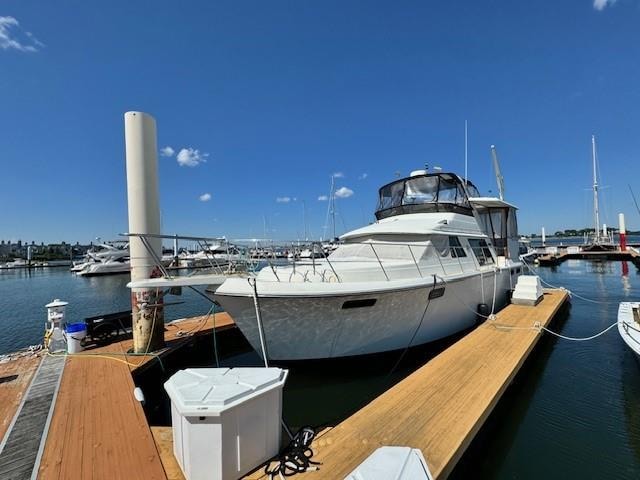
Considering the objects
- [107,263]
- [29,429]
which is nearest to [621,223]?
[29,429]

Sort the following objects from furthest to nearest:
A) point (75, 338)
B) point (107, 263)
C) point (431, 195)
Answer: point (107, 263)
point (431, 195)
point (75, 338)

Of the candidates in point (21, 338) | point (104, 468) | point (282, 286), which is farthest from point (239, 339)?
point (21, 338)

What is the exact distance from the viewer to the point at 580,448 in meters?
4.62

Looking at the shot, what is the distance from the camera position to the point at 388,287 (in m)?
6.51

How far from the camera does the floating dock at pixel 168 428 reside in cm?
342

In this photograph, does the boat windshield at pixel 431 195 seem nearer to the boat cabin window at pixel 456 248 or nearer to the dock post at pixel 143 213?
the boat cabin window at pixel 456 248

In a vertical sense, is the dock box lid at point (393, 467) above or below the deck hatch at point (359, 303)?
below

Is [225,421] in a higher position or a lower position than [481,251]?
lower

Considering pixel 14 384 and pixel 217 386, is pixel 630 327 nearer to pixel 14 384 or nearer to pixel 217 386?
pixel 217 386

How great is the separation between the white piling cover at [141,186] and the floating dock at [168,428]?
2.06 m

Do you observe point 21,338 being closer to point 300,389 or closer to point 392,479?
point 300,389

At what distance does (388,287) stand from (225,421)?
4.26 m

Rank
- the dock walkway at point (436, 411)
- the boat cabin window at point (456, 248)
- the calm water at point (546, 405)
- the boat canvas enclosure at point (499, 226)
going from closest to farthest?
the dock walkway at point (436, 411)
the calm water at point (546, 405)
the boat cabin window at point (456, 248)
the boat canvas enclosure at point (499, 226)

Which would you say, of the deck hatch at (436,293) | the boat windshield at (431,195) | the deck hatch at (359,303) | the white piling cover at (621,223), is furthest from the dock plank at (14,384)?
the white piling cover at (621,223)
